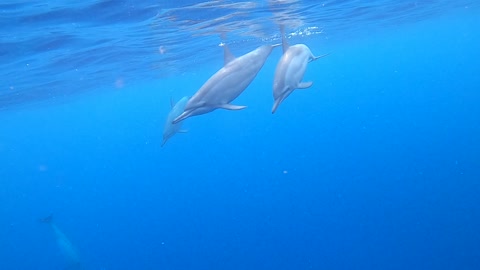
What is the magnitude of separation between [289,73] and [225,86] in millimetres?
846

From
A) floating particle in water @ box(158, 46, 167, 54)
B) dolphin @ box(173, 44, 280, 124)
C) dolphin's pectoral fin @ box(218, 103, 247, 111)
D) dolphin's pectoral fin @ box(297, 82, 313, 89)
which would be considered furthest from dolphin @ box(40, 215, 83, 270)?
dolphin's pectoral fin @ box(297, 82, 313, 89)

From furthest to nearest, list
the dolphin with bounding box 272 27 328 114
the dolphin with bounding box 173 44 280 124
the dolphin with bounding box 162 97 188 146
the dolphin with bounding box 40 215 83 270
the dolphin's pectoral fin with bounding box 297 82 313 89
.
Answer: the dolphin with bounding box 40 215 83 270, the dolphin with bounding box 162 97 188 146, the dolphin's pectoral fin with bounding box 297 82 313 89, the dolphin with bounding box 272 27 328 114, the dolphin with bounding box 173 44 280 124

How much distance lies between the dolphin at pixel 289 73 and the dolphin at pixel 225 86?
30cm

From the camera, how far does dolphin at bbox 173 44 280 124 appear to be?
4535 mm

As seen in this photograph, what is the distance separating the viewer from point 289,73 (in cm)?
481

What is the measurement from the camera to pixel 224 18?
1616cm

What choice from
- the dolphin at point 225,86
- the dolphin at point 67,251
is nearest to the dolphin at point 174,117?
the dolphin at point 225,86

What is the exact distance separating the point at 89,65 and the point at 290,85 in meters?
19.4

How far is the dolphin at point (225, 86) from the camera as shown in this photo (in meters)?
4.54

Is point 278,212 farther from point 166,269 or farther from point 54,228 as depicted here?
point 54,228

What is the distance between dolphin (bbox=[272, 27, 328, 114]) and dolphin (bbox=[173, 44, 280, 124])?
30 centimetres

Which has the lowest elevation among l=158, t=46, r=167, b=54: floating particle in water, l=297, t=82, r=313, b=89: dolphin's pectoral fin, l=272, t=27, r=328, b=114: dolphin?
l=158, t=46, r=167, b=54: floating particle in water

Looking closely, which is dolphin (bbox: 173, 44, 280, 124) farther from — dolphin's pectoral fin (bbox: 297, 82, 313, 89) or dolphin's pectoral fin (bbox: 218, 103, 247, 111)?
dolphin's pectoral fin (bbox: 297, 82, 313, 89)

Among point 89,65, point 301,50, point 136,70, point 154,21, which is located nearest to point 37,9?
point 154,21
